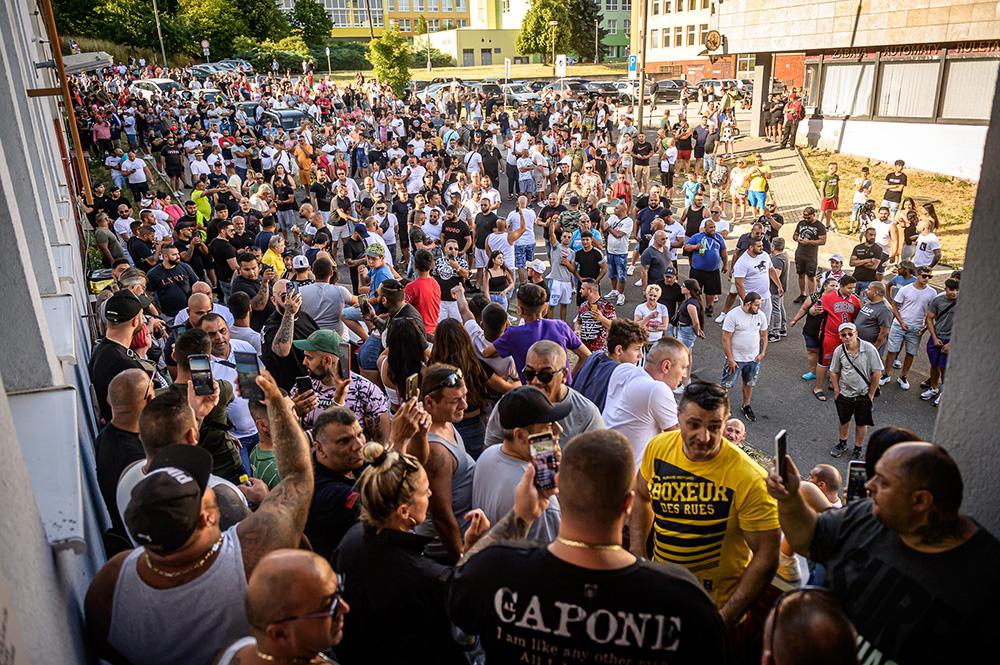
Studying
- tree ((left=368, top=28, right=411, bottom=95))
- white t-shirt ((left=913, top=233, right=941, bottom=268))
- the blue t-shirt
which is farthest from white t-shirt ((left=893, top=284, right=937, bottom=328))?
tree ((left=368, top=28, right=411, bottom=95))

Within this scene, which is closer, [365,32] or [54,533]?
[54,533]

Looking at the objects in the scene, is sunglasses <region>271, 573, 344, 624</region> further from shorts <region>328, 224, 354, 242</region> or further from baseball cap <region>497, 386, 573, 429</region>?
shorts <region>328, 224, 354, 242</region>

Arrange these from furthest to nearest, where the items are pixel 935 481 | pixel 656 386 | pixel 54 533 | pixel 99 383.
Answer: pixel 99 383 → pixel 656 386 → pixel 54 533 → pixel 935 481

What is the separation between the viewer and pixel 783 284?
11875 millimetres

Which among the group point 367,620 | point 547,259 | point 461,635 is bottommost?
point 547,259

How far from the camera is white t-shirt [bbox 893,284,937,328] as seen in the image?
9273 mm

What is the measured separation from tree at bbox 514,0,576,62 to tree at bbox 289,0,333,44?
1921 centimetres

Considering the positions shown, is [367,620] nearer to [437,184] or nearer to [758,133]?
[437,184]

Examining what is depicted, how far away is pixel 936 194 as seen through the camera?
736 inches

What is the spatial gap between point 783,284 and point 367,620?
1069cm

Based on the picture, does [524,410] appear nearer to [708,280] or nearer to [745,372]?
[745,372]

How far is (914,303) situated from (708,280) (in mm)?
3143

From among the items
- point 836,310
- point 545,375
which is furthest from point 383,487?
point 836,310

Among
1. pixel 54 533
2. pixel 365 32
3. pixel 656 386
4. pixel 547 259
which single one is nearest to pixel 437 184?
pixel 547 259
